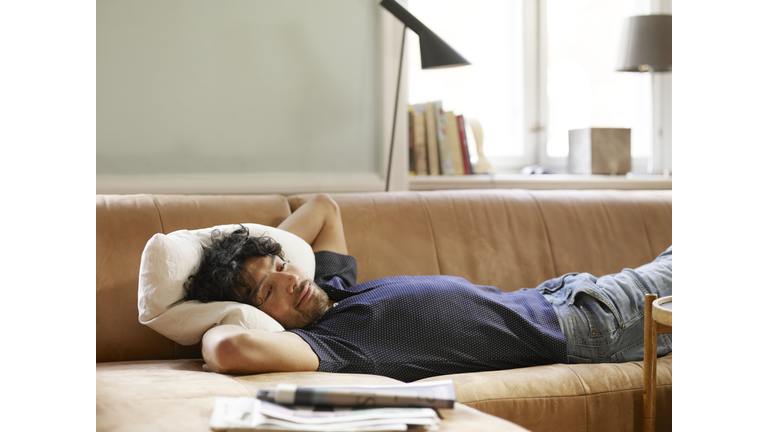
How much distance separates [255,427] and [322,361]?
0.44m

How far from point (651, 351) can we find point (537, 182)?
137 cm

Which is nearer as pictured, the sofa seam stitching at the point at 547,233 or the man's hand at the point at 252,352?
the man's hand at the point at 252,352

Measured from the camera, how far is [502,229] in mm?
2025

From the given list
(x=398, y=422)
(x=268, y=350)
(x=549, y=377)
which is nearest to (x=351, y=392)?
(x=398, y=422)

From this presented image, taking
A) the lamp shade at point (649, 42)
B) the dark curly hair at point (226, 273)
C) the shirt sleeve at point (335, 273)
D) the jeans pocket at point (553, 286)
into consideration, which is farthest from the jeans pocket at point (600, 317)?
the lamp shade at point (649, 42)

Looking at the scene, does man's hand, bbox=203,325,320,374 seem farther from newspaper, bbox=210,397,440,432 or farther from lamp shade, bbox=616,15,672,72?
lamp shade, bbox=616,15,672,72

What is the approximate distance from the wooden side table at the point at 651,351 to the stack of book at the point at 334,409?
1.97 feet

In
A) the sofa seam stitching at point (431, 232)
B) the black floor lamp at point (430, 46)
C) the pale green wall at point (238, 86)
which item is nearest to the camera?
the sofa seam stitching at point (431, 232)

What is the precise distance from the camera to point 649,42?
103 inches

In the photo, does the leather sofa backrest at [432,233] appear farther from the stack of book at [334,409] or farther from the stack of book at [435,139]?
the stack of book at [334,409]

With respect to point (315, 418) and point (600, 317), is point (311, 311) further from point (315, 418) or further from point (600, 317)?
point (600, 317)

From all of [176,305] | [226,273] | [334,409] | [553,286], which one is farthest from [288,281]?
[553,286]

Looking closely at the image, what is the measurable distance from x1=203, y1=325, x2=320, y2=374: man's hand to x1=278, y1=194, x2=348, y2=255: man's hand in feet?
1.62

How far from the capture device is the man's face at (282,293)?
141cm
